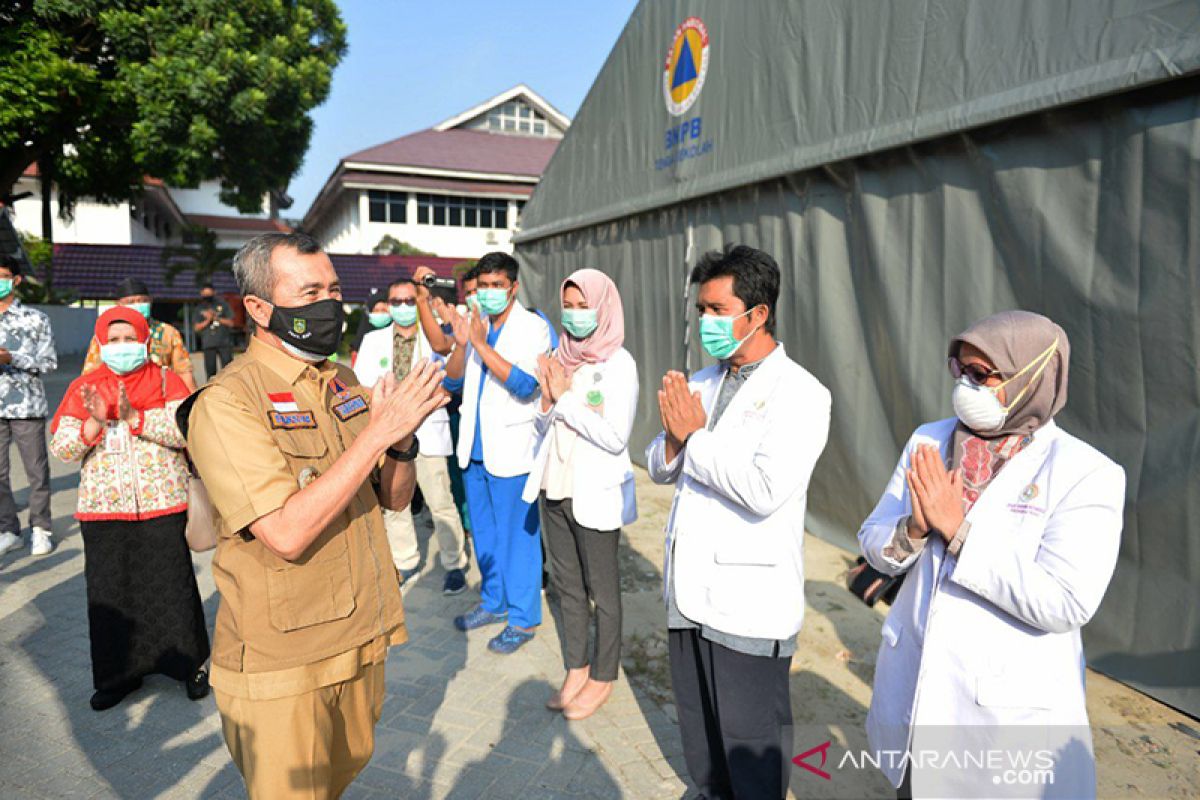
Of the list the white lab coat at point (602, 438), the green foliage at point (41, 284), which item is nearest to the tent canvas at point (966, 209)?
the white lab coat at point (602, 438)

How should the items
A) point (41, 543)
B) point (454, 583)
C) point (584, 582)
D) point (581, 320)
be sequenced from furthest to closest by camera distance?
point (41, 543) < point (454, 583) < point (584, 582) < point (581, 320)

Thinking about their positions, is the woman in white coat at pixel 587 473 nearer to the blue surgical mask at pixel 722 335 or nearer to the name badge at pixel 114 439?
the blue surgical mask at pixel 722 335

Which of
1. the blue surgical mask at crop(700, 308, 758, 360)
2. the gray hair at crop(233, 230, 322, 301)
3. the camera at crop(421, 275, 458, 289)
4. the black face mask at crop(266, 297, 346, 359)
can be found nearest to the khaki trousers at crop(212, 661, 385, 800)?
the black face mask at crop(266, 297, 346, 359)

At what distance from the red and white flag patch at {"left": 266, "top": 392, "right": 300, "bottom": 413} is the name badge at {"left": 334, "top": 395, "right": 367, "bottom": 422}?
0.48 feet

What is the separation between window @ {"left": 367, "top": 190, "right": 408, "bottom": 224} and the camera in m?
25.0

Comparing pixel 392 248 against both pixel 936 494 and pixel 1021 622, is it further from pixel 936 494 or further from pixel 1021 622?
pixel 1021 622

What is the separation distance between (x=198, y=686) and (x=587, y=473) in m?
2.19

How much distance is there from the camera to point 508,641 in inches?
152

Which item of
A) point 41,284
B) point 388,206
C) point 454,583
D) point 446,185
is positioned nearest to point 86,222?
point 41,284

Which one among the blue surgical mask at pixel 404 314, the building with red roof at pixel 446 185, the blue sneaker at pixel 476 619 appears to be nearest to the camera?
the blue sneaker at pixel 476 619

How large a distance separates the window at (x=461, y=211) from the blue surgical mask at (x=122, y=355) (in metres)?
23.8

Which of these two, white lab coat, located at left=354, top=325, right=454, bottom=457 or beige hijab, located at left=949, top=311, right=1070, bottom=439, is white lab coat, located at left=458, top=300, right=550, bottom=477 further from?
beige hijab, located at left=949, top=311, right=1070, bottom=439

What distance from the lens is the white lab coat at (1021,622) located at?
5.42 feet

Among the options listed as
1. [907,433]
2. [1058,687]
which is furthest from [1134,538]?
[1058,687]
